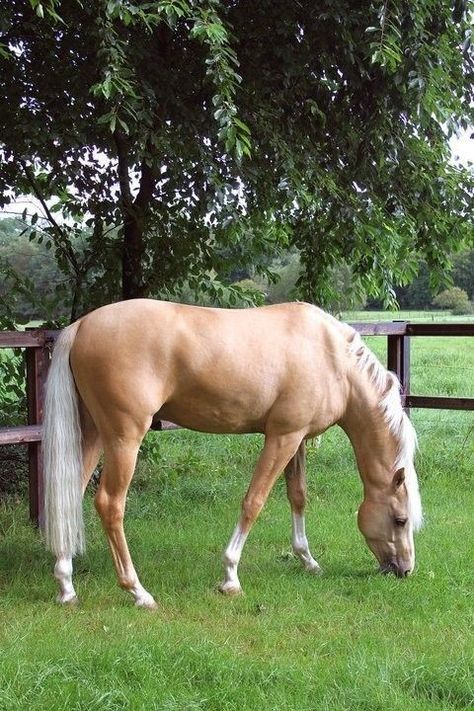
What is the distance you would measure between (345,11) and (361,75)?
570 mm

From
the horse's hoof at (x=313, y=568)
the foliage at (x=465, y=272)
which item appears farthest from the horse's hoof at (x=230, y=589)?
the foliage at (x=465, y=272)

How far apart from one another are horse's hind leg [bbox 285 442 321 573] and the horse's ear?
22.7 inches

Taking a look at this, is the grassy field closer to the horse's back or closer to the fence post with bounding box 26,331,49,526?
the fence post with bounding box 26,331,49,526

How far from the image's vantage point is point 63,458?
3.83 m

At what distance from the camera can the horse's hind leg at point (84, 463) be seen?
379 centimetres

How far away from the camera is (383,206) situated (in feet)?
20.6

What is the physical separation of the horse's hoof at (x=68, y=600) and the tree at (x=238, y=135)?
2634 mm

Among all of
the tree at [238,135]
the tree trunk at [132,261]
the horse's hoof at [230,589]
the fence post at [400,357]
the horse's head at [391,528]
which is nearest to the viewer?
the horse's hoof at [230,589]

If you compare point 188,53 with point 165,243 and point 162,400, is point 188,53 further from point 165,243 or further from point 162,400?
point 162,400

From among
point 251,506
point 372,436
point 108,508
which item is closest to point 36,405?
point 108,508

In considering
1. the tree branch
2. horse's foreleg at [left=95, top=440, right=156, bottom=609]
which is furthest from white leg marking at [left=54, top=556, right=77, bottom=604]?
the tree branch

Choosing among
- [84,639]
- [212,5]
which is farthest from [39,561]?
[212,5]

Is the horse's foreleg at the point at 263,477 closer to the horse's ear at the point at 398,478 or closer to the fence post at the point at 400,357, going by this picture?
the horse's ear at the point at 398,478

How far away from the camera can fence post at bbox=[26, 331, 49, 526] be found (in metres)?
5.04
